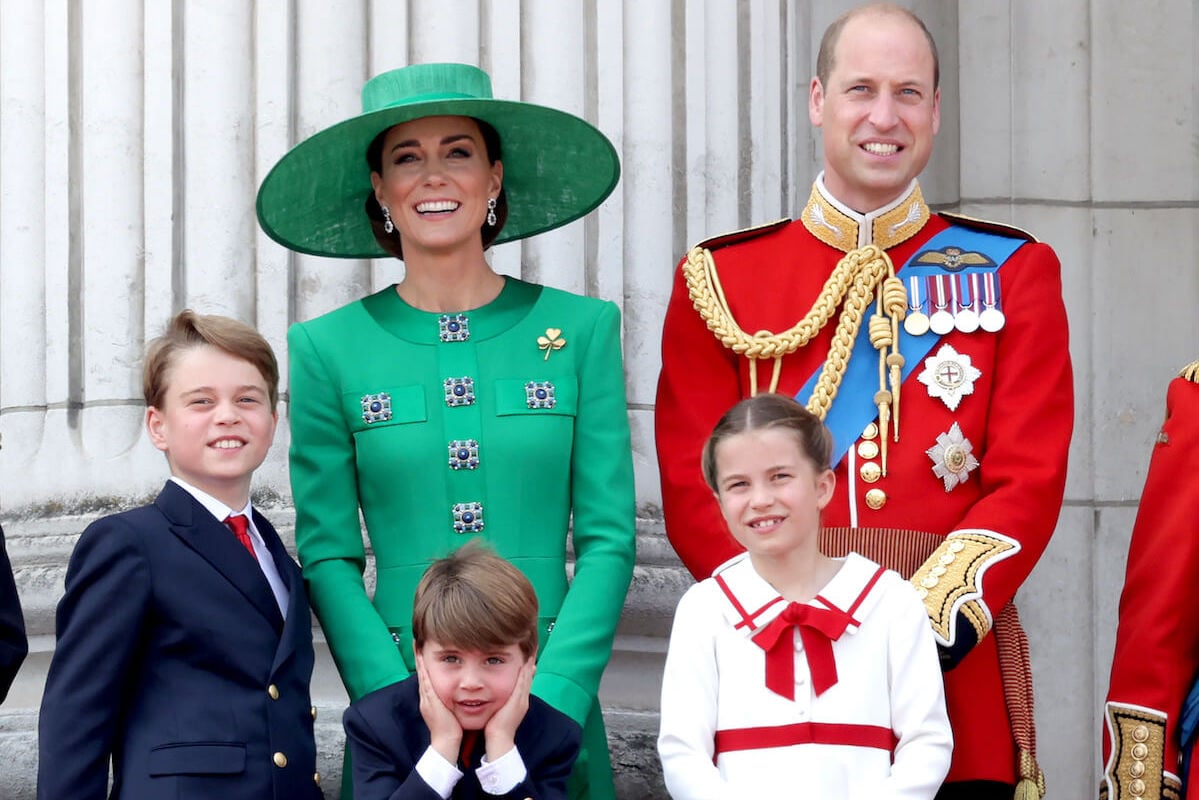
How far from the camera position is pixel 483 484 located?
4.55 m

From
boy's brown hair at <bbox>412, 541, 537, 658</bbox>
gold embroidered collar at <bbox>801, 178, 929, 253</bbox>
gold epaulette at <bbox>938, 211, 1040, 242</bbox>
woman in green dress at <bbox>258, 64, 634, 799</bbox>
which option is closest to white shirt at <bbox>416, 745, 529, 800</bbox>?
boy's brown hair at <bbox>412, 541, 537, 658</bbox>

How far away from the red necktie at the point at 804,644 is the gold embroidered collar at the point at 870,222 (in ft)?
3.16

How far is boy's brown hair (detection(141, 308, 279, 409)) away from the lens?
14.6ft

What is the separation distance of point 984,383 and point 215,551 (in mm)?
1526

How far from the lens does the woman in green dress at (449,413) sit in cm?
450

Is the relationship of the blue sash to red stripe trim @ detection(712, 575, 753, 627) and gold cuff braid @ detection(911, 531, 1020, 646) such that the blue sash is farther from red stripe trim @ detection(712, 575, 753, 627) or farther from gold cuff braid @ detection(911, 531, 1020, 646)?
red stripe trim @ detection(712, 575, 753, 627)

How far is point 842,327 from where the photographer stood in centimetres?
459

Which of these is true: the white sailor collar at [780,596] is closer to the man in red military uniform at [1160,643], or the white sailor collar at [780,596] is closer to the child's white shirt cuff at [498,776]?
the child's white shirt cuff at [498,776]

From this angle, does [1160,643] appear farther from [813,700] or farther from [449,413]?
[449,413]

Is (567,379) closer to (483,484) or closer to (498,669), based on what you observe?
(483,484)

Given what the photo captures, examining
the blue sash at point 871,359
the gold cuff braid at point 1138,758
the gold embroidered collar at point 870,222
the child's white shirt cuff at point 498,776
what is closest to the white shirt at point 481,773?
the child's white shirt cuff at point 498,776

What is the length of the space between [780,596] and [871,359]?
695mm

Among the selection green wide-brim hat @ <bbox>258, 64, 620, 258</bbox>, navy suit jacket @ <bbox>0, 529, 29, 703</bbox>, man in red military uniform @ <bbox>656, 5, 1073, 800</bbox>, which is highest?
green wide-brim hat @ <bbox>258, 64, 620, 258</bbox>

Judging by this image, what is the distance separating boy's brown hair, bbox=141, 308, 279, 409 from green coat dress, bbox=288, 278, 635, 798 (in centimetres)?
16
